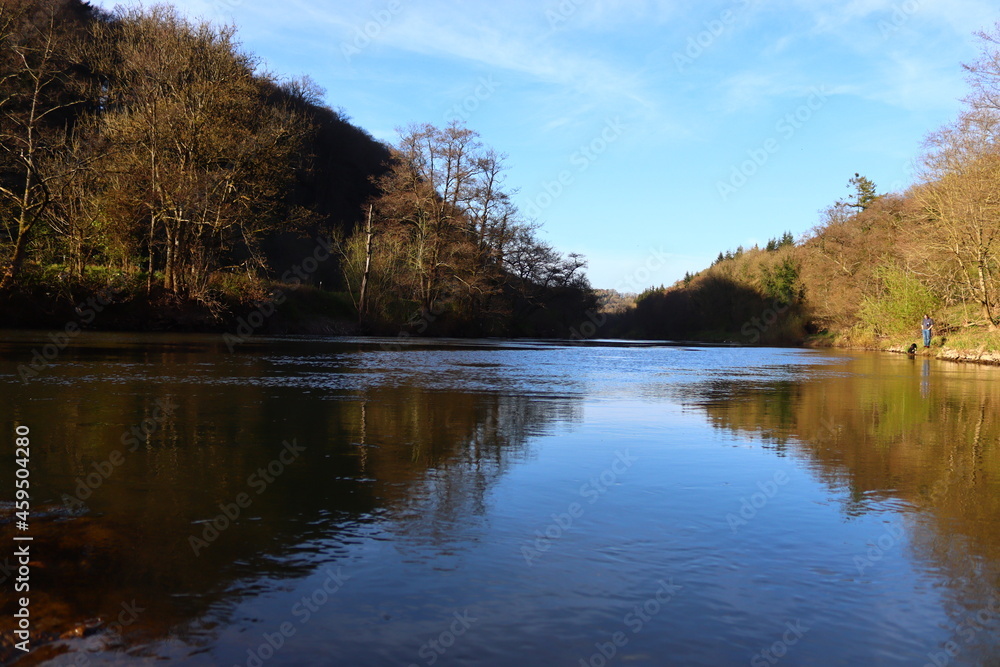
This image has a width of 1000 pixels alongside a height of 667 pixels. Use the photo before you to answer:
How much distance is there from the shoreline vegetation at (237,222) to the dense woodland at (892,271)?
14 centimetres

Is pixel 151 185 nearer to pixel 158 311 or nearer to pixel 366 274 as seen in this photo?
pixel 158 311

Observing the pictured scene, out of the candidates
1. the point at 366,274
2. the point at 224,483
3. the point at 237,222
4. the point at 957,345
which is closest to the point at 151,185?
the point at 237,222

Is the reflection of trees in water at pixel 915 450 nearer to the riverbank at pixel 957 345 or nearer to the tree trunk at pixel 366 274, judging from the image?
the riverbank at pixel 957 345

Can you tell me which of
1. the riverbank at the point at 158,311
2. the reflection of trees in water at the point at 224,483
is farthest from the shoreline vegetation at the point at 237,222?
the reflection of trees in water at the point at 224,483

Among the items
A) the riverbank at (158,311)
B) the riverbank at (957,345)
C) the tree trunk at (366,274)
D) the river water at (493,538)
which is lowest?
the river water at (493,538)

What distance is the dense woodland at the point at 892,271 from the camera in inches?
1243

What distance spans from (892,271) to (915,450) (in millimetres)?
39300

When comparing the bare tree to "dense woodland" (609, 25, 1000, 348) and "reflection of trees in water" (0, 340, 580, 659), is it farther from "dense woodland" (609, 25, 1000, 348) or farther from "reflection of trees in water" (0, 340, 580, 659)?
"dense woodland" (609, 25, 1000, 348)

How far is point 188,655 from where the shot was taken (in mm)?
2732

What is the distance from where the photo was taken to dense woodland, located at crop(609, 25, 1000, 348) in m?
31.6

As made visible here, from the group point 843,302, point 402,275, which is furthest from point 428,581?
point 843,302

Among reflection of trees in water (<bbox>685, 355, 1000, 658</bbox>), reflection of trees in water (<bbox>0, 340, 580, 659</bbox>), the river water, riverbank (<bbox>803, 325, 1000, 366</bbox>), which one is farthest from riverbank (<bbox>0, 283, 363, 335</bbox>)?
riverbank (<bbox>803, 325, 1000, 366</bbox>)

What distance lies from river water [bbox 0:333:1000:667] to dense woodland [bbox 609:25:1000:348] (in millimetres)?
27202

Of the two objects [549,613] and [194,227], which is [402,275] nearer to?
[194,227]
